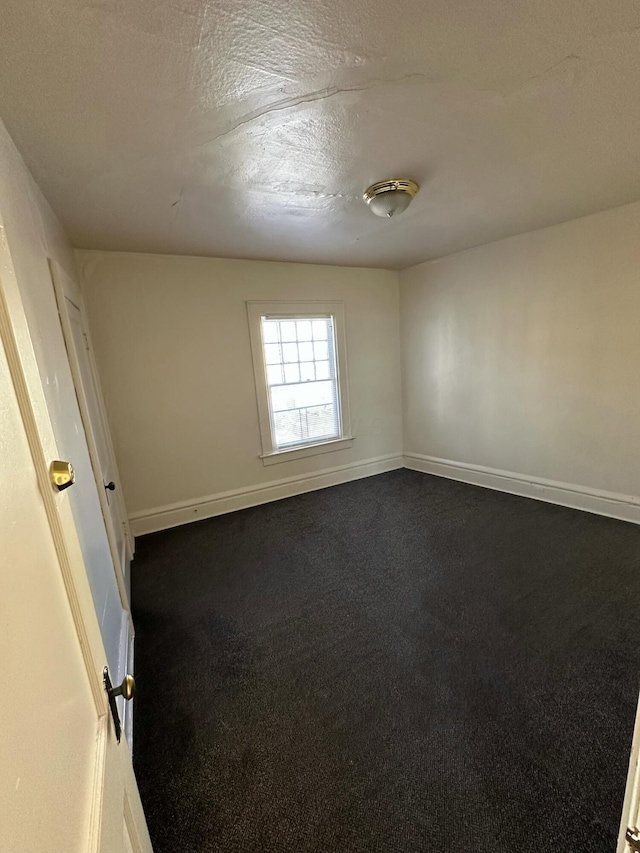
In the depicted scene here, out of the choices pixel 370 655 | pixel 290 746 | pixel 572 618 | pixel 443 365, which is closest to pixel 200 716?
pixel 290 746

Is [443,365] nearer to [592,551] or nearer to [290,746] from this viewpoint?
[592,551]

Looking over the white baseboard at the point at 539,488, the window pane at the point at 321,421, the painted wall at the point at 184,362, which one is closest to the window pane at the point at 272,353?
the painted wall at the point at 184,362

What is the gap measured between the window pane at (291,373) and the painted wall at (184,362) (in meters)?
0.42

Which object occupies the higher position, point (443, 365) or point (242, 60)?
point (242, 60)

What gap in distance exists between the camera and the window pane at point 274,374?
3.86m

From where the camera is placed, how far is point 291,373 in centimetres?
400

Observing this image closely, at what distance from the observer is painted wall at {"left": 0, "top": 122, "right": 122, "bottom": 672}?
1.29 meters

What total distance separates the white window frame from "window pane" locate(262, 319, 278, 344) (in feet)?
0.26

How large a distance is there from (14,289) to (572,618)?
2.76 metres

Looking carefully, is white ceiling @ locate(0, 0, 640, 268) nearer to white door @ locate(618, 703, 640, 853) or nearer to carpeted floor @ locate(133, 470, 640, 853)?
white door @ locate(618, 703, 640, 853)

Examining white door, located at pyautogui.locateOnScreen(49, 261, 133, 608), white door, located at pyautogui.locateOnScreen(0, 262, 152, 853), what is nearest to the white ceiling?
white door, located at pyautogui.locateOnScreen(49, 261, 133, 608)

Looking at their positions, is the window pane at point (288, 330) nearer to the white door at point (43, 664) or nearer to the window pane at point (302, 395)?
the window pane at point (302, 395)

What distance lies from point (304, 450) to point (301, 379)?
806mm

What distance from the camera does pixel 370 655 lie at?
1871mm
